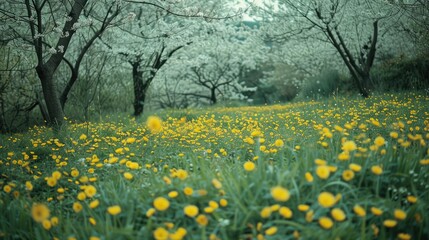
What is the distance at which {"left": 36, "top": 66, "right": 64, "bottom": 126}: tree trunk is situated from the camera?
587 centimetres

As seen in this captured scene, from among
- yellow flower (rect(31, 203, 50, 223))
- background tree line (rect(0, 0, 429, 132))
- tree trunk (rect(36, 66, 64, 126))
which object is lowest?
yellow flower (rect(31, 203, 50, 223))

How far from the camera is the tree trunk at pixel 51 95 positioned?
5.87 metres

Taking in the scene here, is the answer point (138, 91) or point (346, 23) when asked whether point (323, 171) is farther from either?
point (346, 23)

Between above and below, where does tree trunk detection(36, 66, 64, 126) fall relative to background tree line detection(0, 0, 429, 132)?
below

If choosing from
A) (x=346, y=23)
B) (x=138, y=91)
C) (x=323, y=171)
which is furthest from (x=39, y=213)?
(x=346, y=23)

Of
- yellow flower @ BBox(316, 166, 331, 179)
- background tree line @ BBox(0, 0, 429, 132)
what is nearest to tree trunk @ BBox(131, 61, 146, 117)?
background tree line @ BBox(0, 0, 429, 132)

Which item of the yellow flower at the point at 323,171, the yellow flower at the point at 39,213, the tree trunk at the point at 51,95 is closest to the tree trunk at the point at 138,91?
the tree trunk at the point at 51,95

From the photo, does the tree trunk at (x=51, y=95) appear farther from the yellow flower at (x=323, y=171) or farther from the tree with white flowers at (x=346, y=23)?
the tree with white flowers at (x=346, y=23)

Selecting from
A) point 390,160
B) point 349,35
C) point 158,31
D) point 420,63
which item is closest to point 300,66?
point 349,35

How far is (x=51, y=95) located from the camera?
6035 millimetres

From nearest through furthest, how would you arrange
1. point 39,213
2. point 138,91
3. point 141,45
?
point 39,213, point 141,45, point 138,91

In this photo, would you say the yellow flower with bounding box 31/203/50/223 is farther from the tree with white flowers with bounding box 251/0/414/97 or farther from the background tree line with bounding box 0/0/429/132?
the tree with white flowers with bounding box 251/0/414/97

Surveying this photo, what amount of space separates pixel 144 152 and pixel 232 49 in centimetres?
1642

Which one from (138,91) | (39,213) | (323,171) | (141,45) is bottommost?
(39,213)
